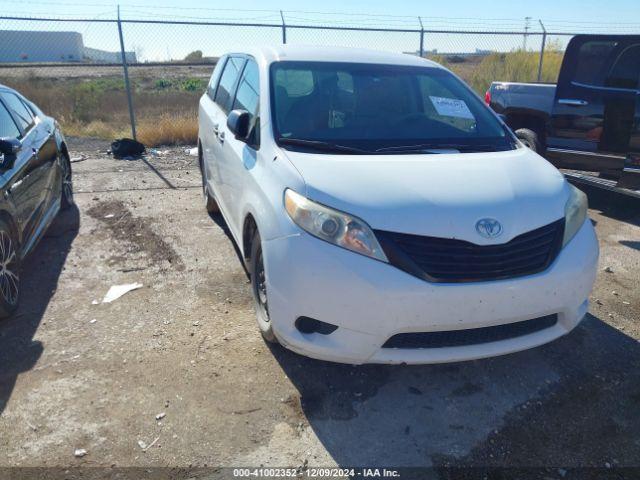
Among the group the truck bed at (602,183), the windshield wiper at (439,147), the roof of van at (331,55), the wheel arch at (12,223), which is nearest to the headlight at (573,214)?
the windshield wiper at (439,147)

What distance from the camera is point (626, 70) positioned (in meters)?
5.81

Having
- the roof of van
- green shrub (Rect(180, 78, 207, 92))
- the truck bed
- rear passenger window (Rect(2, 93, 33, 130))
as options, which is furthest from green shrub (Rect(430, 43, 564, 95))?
green shrub (Rect(180, 78, 207, 92))

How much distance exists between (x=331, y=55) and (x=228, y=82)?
4.25 ft

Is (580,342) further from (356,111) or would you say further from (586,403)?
(356,111)

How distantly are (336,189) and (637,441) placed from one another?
198 cm

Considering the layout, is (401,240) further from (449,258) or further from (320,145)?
(320,145)

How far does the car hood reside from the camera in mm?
2584

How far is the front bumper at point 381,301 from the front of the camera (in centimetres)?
248

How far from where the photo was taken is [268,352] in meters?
3.28

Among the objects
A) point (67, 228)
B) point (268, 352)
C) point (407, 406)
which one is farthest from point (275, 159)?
point (67, 228)

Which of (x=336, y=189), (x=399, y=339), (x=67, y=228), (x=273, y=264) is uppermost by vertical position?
(x=336, y=189)

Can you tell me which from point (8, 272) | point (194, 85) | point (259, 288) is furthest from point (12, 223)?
point (194, 85)

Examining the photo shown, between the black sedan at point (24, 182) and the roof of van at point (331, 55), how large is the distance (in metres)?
2.07

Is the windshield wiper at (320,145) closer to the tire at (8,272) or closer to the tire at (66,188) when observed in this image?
the tire at (8,272)
